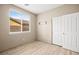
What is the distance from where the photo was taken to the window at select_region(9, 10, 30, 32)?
12.8 ft

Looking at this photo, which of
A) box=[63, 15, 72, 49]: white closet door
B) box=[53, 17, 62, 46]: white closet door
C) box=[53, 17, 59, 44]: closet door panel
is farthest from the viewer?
box=[53, 17, 59, 44]: closet door panel

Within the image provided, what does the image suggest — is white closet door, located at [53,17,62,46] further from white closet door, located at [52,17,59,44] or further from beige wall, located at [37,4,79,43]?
beige wall, located at [37,4,79,43]

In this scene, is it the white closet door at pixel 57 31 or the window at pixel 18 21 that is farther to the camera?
the white closet door at pixel 57 31

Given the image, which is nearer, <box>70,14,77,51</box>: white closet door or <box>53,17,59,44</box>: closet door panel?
<box>70,14,77,51</box>: white closet door

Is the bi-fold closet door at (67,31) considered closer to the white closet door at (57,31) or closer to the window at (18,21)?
the white closet door at (57,31)

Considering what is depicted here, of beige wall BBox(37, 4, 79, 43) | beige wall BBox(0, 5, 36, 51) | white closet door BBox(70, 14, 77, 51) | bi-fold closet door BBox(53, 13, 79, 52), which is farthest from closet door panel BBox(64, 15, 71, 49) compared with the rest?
beige wall BBox(0, 5, 36, 51)

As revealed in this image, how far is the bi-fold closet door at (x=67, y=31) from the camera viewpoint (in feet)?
10.9

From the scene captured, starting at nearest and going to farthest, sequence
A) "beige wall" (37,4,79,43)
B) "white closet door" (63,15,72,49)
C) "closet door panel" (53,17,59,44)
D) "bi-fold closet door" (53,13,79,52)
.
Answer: "bi-fold closet door" (53,13,79,52), "white closet door" (63,15,72,49), "beige wall" (37,4,79,43), "closet door panel" (53,17,59,44)

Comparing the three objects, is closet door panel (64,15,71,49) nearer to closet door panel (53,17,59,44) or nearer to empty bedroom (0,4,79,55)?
empty bedroom (0,4,79,55)

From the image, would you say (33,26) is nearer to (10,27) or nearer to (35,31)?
(35,31)

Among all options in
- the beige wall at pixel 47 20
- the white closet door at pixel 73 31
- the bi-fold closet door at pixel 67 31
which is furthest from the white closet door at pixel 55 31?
the white closet door at pixel 73 31

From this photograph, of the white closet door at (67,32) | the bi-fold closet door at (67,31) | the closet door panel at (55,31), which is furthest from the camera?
the closet door panel at (55,31)

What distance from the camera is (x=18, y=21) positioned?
4.38m
